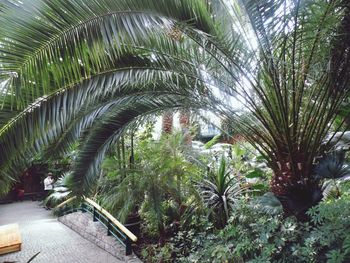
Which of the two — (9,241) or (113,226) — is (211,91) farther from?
(9,241)

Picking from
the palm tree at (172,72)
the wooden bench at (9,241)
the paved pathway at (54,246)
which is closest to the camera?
the palm tree at (172,72)

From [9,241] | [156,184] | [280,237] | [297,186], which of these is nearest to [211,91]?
[297,186]

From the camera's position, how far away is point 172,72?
368 centimetres

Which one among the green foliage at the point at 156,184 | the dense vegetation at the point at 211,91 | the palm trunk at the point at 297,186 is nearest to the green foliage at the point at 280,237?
the dense vegetation at the point at 211,91

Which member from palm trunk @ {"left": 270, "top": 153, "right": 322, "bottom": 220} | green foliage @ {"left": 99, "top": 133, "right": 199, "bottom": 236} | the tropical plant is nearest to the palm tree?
palm trunk @ {"left": 270, "top": 153, "right": 322, "bottom": 220}

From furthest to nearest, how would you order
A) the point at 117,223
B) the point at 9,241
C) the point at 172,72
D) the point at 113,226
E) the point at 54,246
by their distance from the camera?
the point at 54,246 → the point at 9,241 → the point at 113,226 → the point at 117,223 → the point at 172,72

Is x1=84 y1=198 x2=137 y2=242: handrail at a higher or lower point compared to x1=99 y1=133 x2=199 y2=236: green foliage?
lower

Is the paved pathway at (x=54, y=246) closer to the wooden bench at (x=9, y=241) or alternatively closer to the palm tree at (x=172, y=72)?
the wooden bench at (x=9, y=241)

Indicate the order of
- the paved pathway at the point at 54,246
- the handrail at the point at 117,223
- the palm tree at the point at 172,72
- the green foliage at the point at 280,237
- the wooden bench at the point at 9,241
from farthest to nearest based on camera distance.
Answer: the wooden bench at the point at 9,241 → the paved pathway at the point at 54,246 → the handrail at the point at 117,223 → the green foliage at the point at 280,237 → the palm tree at the point at 172,72

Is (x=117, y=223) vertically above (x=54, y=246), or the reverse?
(x=117, y=223)

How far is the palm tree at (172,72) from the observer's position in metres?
2.18

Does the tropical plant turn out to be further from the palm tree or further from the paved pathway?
the paved pathway

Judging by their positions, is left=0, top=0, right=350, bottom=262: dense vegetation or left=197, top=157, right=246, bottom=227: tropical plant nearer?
left=0, top=0, right=350, bottom=262: dense vegetation

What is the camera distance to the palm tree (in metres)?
2.18
